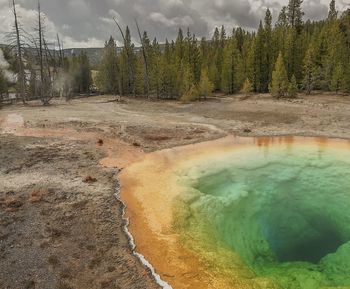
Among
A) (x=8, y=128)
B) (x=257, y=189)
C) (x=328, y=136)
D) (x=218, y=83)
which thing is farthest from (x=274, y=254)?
(x=218, y=83)

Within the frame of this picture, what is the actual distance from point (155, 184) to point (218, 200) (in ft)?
10.7

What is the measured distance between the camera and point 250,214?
51.9 ft

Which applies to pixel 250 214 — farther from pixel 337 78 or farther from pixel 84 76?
pixel 84 76

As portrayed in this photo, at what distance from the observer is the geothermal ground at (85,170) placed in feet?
35.7

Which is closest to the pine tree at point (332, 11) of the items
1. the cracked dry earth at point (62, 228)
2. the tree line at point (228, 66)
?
the tree line at point (228, 66)

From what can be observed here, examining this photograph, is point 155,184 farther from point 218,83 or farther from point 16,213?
point 218,83

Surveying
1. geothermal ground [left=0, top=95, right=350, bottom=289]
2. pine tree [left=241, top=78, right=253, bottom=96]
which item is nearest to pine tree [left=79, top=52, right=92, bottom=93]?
pine tree [left=241, top=78, right=253, bottom=96]

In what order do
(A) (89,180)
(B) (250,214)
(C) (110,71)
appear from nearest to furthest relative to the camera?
1. (B) (250,214)
2. (A) (89,180)
3. (C) (110,71)

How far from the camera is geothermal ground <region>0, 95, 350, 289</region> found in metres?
10.9

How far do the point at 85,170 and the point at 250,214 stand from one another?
354 inches

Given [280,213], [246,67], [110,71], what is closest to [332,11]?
[246,67]

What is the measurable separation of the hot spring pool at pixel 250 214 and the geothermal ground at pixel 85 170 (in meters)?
1.31

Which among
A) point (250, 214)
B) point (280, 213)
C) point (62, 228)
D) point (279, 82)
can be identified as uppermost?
point (279, 82)

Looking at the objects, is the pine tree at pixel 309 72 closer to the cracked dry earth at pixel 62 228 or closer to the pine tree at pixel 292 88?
the pine tree at pixel 292 88
